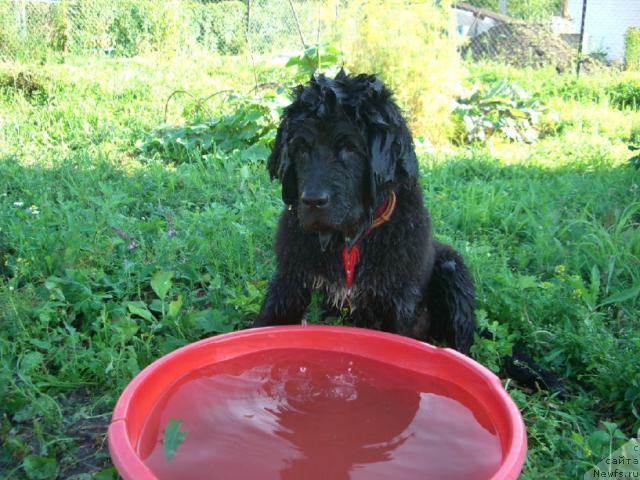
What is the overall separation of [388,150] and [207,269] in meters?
1.57

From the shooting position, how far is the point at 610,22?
62.0ft

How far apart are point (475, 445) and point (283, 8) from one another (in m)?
13.7

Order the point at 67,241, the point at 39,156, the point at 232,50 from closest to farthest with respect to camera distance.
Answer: the point at 67,241, the point at 39,156, the point at 232,50

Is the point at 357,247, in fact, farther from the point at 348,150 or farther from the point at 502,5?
the point at 502,5

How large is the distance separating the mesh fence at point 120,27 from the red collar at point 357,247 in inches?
346

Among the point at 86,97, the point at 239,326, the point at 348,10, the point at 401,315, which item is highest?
the point at 348,10

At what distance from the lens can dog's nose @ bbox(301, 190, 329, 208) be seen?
221 centimetres

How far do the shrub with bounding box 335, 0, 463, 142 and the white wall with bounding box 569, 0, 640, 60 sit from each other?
504 inches

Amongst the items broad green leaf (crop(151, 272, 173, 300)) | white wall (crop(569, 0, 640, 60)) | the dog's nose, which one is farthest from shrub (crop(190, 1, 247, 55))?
the dog's nose

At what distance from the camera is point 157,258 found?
343 cm

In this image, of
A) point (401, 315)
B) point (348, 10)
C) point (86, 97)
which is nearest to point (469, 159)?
point (348, 10)

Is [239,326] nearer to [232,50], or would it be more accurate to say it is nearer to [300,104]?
[300,104]

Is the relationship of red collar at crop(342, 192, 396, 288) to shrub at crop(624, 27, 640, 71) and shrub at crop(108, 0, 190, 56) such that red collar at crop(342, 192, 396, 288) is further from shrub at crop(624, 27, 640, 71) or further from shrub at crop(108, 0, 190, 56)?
shrub at crop(624, 27, 640, 71)

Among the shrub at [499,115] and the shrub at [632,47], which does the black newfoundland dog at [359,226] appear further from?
the shrub at [632,47]
